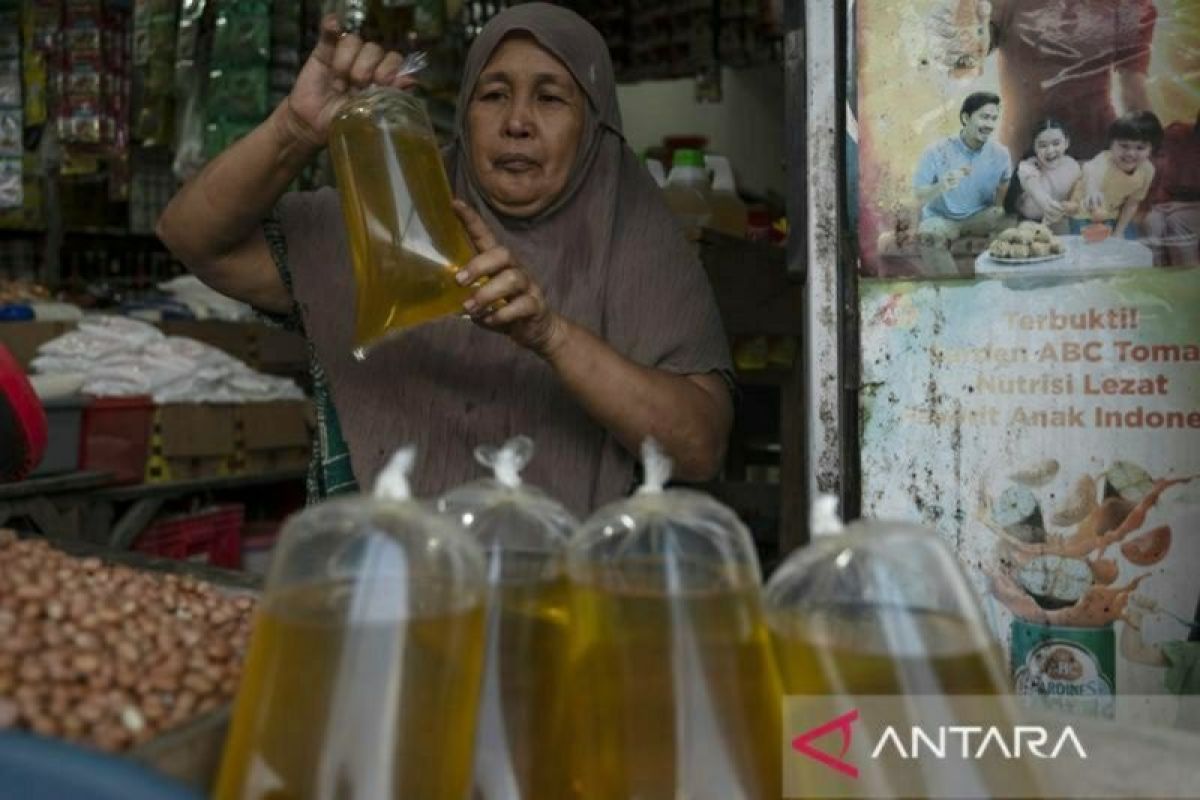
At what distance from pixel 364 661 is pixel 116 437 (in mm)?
2968

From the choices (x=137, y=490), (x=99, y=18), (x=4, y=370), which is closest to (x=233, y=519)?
(x=137, y=490)

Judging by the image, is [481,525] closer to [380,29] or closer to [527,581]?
[527,581]

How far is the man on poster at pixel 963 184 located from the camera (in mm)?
1408

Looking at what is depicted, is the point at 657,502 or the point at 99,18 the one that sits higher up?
the point at 99,18

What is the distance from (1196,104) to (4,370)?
5.25ft

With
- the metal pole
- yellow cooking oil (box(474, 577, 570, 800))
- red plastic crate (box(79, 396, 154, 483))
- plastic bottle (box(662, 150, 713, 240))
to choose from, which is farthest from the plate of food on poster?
red plastic crate (box(79, 396, 154, 483))

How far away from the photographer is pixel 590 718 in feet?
2.87

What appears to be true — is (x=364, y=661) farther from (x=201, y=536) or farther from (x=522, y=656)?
(x=201, y=536)

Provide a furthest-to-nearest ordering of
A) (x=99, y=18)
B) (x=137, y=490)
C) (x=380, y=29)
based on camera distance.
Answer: (x=99, y=18), (x=380, y=29), (x=137, y=490)

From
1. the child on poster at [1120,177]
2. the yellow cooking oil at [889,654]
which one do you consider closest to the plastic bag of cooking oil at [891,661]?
the yellow cooking oil at [889,654]

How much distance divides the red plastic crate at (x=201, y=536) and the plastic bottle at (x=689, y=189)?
6.26 feet

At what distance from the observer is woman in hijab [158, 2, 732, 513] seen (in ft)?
5.62

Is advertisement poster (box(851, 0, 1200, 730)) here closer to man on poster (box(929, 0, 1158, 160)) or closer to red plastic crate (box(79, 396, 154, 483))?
man on poster (box(929, 0, 1158, 160))

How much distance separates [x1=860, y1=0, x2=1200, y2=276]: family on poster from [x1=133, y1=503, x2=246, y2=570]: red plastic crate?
2852 mm
